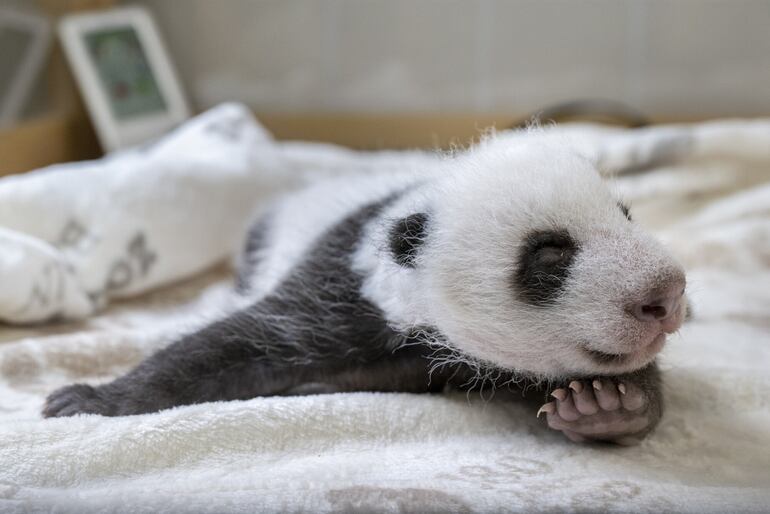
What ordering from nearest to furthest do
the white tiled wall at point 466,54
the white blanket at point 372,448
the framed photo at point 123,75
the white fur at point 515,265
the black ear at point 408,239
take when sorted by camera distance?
the white blanket at point 372,448, the white fur at point 515,265, the black ear at point 408,239, the framed photo at point 123,75, the white tiled wall at point 466,54

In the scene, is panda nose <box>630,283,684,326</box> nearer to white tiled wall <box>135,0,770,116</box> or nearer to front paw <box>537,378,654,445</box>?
front paw <box>537,378,654,445</box>

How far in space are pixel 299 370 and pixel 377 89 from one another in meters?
1.53

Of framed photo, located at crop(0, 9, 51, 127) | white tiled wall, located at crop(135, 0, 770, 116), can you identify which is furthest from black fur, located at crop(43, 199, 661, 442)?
white tiled wall, located at crop(135, 0, 770, 116)

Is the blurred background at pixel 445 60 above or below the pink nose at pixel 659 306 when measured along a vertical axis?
below

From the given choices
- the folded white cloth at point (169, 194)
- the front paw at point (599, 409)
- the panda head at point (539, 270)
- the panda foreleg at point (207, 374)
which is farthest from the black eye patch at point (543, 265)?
the panda foreleg at point (207, 374)

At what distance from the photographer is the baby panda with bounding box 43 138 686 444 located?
97 centimetres

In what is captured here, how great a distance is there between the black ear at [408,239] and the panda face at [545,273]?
0.01 metres

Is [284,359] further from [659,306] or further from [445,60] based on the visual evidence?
[445,60]

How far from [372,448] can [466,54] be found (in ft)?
5.70

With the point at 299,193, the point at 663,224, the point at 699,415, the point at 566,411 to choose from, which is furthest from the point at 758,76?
the point at 566,411

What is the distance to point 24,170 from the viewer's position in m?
1.63

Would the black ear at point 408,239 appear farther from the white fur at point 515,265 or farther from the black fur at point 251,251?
the black fur at point 251,251

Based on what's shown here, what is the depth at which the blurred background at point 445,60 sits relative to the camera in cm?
243

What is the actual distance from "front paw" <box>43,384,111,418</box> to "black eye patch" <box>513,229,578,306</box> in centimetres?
56
